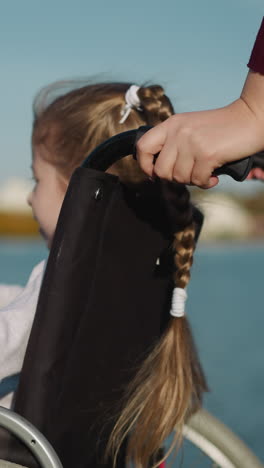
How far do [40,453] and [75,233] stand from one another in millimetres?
295

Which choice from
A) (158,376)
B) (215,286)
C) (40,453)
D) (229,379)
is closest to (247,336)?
(229,379)

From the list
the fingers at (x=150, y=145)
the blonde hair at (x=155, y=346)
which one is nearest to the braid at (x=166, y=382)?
the blonde hair at (x=155, y=346)

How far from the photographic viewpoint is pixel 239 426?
9.54 feet

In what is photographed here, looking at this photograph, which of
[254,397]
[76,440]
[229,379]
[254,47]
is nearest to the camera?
[254,47]

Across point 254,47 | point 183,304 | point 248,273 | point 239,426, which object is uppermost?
point 254,47

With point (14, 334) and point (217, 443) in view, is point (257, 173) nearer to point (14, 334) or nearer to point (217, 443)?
point (14, 334)

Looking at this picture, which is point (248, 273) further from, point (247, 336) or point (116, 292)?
point (116, 292)

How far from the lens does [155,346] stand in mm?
1374

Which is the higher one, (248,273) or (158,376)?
(158,376)

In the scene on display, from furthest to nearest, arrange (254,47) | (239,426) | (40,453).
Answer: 1. (239,426)
2. (40,453)
3. (254,47)

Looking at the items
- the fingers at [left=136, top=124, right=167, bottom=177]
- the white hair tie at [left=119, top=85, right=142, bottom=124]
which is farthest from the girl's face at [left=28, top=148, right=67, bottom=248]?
the fingers at [left=136, top=124, right=167, bottom=177]

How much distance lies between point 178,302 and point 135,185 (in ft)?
0.68

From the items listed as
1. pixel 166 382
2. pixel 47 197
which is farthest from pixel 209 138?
pixel 47 197

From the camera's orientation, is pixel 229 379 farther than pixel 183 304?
Yes
